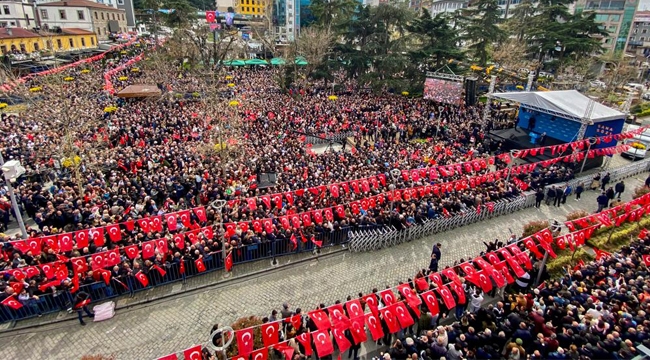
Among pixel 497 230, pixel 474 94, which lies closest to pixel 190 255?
pixel 497 230

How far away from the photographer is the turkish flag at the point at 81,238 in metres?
12.6

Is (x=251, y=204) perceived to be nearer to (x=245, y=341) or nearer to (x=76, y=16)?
(x=245, y=341)

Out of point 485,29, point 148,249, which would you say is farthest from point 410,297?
point 485,29

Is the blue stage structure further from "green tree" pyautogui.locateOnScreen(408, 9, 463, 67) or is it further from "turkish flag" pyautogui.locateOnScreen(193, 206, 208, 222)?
"turkish flag" pyautogui.locateOnScreen(193, 206, 208, 222)

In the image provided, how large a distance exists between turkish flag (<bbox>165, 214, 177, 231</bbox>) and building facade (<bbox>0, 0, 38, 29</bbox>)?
6524 cm

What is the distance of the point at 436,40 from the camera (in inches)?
1468

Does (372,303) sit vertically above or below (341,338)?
above

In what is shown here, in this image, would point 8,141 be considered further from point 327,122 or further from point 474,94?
point 474,94

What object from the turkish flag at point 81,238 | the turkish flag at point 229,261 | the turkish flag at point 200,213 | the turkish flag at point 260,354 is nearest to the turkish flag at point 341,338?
the turkish flag at point 260,354

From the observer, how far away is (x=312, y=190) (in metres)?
16.5

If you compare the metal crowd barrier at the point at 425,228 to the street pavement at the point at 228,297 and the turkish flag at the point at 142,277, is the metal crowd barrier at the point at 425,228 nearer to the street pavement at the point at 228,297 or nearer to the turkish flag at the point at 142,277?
the street pavement at the point at 228,297

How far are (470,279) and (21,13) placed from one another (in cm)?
7784

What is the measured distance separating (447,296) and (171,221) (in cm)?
1040

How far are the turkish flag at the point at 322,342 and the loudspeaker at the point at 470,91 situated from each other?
3020 centimetres
